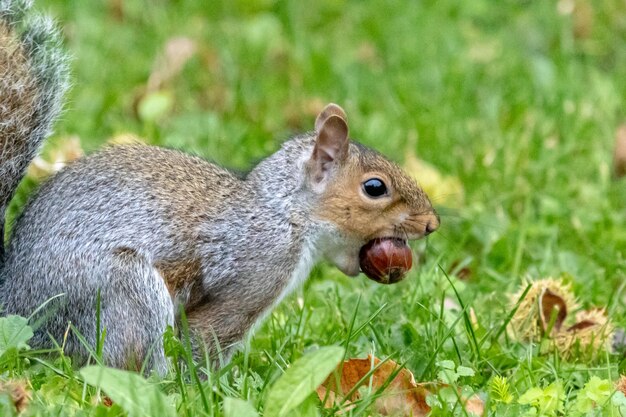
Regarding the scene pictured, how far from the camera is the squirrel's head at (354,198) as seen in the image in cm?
287

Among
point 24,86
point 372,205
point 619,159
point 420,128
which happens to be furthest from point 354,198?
point 619,159

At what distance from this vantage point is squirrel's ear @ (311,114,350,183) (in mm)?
2871

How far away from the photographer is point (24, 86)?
2.90 metres

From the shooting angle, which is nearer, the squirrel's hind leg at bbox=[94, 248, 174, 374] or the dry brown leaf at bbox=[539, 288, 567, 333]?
the squirrel's hind leg at bbox=[94, 248, 174, 374]

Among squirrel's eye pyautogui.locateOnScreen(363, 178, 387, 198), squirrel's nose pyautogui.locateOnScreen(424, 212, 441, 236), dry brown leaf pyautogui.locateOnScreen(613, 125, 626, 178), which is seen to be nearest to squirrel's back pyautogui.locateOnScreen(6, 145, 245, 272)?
squirrel's eye pyautogui.locateOnScreen(363, 178, 387, 198)

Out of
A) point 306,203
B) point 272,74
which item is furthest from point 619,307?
point 272,74

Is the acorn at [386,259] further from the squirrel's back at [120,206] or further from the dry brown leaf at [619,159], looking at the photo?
the dry brown leaf at [619,159]

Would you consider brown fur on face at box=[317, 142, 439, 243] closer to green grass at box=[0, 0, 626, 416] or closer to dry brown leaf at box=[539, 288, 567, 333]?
green grass at box=[0, 0, 626, 416]

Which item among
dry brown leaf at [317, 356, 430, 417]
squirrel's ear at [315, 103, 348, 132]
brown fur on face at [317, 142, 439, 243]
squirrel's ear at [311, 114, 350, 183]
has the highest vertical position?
squirrel's ear at [315, 103, 348, 132]

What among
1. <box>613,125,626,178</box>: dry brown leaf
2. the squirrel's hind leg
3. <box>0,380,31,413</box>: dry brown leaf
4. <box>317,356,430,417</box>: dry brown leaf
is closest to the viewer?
<box>0,380,31,413</box>: dry brown leaf

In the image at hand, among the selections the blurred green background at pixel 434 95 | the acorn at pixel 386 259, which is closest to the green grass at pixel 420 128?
the blurred green background at pixel 434 95

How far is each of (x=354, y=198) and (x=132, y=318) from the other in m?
0.63

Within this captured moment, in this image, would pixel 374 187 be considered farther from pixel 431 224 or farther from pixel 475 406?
pixel 475 406

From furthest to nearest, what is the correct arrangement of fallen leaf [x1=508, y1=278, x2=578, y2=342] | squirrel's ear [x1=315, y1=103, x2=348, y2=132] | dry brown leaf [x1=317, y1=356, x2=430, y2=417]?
fallen leaf [x1=508, y1=278, x2=578, y2=342] < squirrel's ear [x1=315, y1=103, x2=348, y2=132] < dry brown leaf [x1=317, y1=356, x2=430, y2=417]
